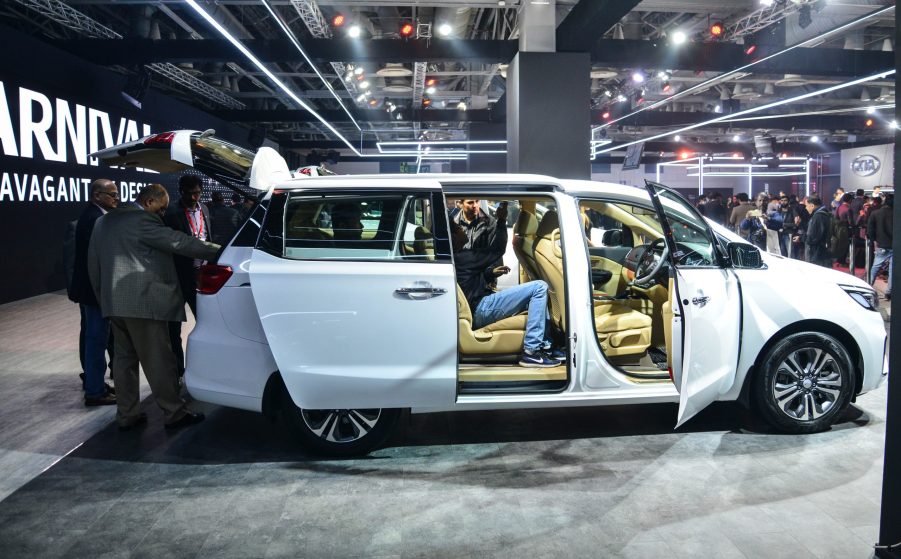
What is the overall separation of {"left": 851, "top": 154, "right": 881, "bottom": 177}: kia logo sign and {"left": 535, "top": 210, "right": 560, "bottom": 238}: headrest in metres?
26.1

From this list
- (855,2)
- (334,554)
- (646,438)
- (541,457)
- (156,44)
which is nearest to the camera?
(334,554)

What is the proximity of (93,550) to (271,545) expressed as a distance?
2.40 feet

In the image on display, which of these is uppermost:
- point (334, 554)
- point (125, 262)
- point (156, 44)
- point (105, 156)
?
point (156, 44)

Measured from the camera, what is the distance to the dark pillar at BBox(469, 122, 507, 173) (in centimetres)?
1803

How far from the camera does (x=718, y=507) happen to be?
3.12 metres

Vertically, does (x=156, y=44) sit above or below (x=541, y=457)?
above

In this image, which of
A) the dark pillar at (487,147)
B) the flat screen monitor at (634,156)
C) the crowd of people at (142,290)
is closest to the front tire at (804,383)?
the crowd of people at (142,290)

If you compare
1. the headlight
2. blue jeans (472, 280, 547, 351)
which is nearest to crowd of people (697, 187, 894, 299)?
the headlight

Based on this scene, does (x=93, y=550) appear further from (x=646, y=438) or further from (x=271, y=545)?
(x=646, y=438)

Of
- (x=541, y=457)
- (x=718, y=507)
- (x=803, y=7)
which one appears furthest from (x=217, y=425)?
(x=803, y=7)

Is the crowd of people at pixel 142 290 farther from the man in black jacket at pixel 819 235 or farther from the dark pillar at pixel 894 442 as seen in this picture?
the man in black jacket at pixel 819 235

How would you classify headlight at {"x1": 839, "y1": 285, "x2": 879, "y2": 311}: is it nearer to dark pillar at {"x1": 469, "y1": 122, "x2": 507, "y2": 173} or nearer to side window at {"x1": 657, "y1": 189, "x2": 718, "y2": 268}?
side window at {"x1": 657, "y1": 189, "x2": 718, "y2": 268}

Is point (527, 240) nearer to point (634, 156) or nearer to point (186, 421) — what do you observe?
point (186, 421)

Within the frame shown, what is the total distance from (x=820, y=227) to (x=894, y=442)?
9.27 m
